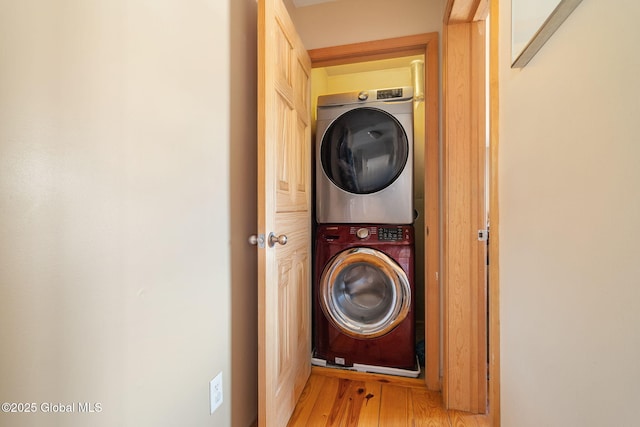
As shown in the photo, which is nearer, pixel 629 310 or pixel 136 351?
pixel 629 310

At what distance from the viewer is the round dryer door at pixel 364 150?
1.79m

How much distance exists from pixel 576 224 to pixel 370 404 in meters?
1.45

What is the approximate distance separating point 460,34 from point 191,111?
1419 mm

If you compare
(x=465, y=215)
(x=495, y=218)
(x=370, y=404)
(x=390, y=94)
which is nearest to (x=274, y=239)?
(x=495, y=218)

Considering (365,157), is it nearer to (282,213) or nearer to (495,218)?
(282,213)

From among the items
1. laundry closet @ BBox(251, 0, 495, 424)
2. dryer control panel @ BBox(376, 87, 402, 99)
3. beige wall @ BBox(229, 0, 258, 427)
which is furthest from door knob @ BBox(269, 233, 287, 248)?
dryer control panel @ BBox(376, 87, 402, 99)

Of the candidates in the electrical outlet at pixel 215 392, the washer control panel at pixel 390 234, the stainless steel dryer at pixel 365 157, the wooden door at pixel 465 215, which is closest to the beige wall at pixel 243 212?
the electrical outlet at pixel 215 392

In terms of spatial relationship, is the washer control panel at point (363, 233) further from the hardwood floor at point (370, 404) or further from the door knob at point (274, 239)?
the hardwood floor at point (370, 404)

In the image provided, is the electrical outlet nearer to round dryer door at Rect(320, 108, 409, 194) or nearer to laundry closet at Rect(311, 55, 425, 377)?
laundry closet at Rect(311, 55, 425, 377)

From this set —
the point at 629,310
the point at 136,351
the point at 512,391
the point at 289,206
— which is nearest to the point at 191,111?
the point at 289,206

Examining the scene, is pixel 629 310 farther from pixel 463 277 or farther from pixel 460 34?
pixel 460 34

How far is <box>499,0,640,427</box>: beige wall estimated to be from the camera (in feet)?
1.24

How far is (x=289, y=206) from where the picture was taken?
1283 mm

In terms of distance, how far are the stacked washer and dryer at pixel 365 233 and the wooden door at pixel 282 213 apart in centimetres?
23
